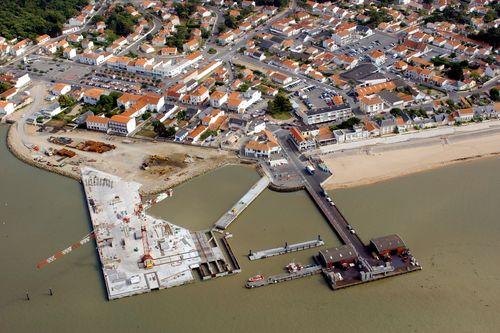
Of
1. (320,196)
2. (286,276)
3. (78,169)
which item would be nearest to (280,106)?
(320,196)

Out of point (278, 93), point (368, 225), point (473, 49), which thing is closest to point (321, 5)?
point (473, 49)

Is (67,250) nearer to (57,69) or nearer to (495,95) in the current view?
(57,69)

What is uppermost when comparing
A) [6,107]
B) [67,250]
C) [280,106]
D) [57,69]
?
[67,250]

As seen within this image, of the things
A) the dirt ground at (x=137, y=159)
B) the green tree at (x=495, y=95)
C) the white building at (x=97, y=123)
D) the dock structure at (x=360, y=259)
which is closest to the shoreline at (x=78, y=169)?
the dirt ground at (x=137, y=159)

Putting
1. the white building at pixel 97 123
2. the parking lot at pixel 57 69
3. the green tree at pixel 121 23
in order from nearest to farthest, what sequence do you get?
the white building at pixel 97 123
the parking lot at pixel 57 69
the green tree at pixel 121 23

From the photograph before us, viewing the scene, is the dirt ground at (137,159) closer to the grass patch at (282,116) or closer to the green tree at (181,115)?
the green tree at (181,115)

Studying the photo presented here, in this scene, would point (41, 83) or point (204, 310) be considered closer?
point (204, 310)

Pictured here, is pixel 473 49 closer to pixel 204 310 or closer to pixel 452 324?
pixel 452 324
